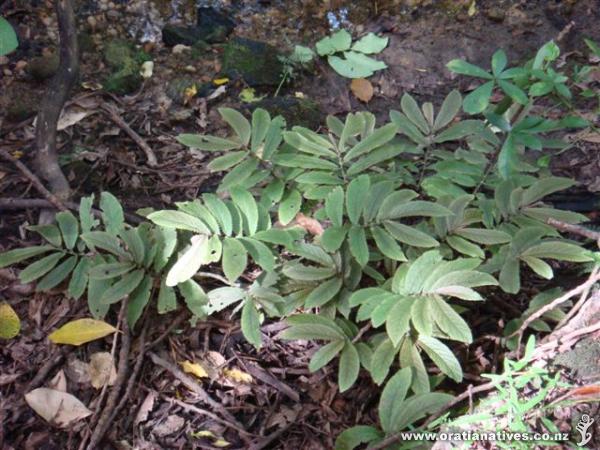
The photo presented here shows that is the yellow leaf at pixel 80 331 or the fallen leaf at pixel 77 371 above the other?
the yellow leaf at pixel 80 331

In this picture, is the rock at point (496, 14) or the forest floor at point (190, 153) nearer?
the forest floor at point (190, 153)

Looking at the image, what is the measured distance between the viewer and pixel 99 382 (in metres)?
1.80

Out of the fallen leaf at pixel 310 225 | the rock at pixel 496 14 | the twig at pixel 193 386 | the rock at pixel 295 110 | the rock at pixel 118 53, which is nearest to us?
the twig at pixel 193 386

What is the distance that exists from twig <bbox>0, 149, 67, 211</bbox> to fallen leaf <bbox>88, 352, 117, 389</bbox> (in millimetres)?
637

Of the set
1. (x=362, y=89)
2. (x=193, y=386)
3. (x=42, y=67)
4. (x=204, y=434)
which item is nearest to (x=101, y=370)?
(x=193, y=386)

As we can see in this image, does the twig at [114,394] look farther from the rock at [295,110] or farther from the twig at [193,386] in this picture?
the rock at [295,110]

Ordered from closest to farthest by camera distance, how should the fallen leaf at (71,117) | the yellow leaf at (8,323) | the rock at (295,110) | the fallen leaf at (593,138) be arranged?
1. the yellow leaf at (8,323)
2. the fallen leaf at (71,117)
3. the fallen leaf at (593,138)
4. the rock at (295,110)

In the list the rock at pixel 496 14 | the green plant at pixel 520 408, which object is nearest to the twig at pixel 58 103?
the green plant at pixel 520 408

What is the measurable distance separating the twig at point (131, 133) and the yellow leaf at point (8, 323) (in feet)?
→ 3.14

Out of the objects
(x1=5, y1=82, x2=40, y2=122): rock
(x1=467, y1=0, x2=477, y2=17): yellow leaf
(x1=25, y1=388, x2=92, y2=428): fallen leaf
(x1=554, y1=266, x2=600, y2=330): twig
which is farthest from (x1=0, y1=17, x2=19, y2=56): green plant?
(x1=467, y1=0, x2=477, y2=17): yellow leaf

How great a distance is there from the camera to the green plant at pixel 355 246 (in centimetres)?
156

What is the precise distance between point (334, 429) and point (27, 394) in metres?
0.96

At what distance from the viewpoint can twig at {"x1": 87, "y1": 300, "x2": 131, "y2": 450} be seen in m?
1.65

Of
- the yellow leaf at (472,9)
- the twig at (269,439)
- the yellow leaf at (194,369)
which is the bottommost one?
the yellow leaf at (194,369)
